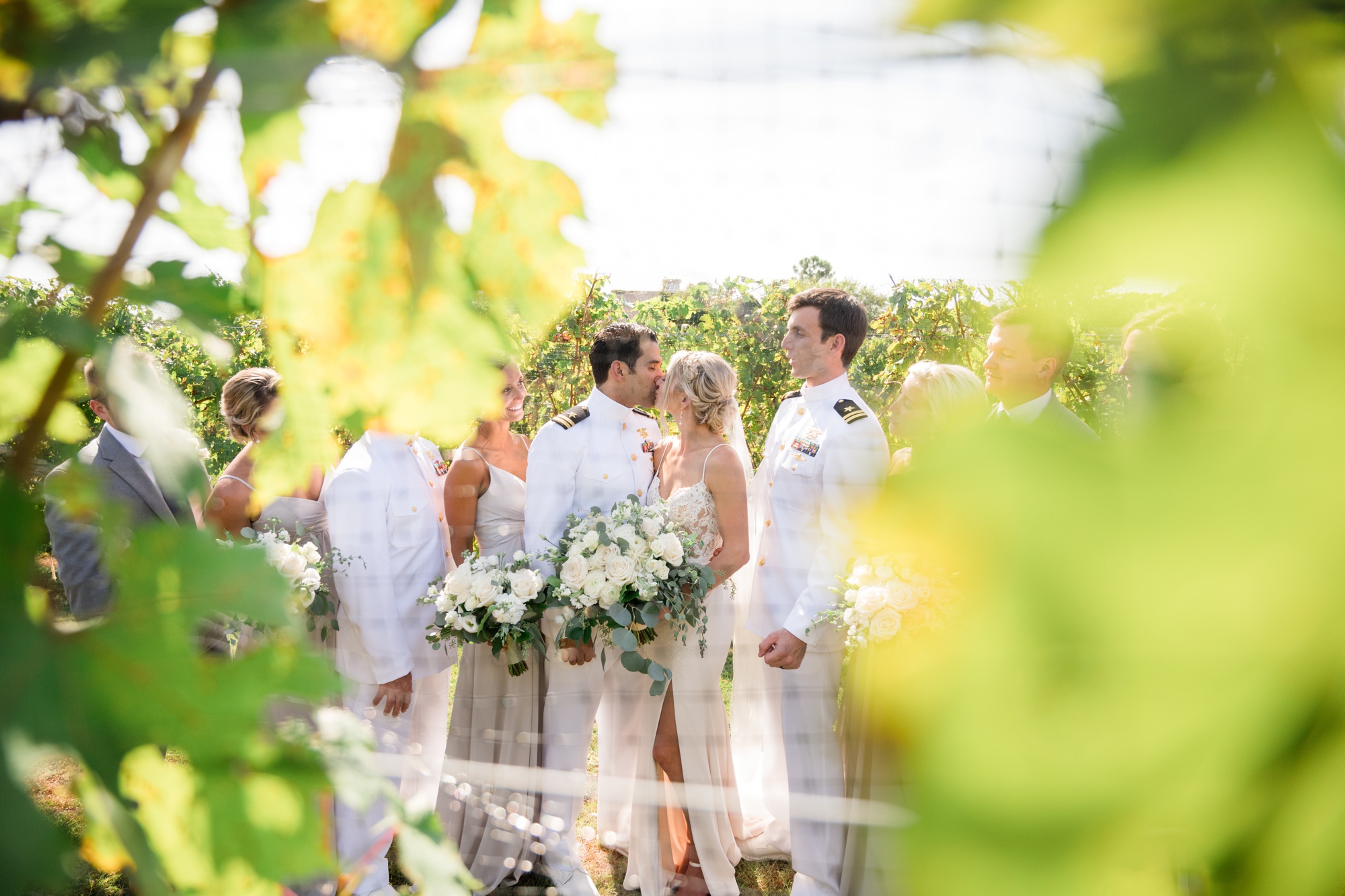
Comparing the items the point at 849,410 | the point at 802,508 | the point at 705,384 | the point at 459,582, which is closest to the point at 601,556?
the point at 459,582

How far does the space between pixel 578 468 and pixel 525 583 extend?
0.51 m

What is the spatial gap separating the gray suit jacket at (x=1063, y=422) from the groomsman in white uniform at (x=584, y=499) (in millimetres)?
2723

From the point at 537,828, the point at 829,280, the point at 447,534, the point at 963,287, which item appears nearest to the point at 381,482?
the point at 447,534

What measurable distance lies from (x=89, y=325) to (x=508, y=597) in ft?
8.01

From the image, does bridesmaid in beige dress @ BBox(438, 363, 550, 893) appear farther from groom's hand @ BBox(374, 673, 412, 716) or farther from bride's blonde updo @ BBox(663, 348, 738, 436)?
bride's blonde updo @ BBox(663, 348, 738, 436)

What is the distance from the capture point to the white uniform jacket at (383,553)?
2.77 m

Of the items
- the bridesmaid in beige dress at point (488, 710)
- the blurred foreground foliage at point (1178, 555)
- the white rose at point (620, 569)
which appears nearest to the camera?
the blurred foreground foliage at point (1178, 555)

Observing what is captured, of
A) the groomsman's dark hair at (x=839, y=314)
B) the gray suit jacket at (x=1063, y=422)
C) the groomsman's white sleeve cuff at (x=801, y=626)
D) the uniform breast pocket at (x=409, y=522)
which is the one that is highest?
the groomsman's dark hair at (x=839, y=314)

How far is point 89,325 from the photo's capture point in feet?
1.02

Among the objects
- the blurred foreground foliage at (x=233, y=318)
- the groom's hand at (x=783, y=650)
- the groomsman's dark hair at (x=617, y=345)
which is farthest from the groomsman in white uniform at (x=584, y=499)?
the blurred foreground foliage at (x=233, y=318)

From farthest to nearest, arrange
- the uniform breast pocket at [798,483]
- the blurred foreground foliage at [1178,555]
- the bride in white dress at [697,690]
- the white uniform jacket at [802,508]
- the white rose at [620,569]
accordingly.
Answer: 1. the bride in white dress at [697,690]
2. the white rose at [620,569]
3. the uniform breast pocket at [798,483]
4. the white uniform jacket at [802,508]
5. the blurred foreground foliage at [1178,555]

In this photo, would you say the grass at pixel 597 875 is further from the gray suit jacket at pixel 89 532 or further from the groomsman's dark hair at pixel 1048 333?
the groomsman's dark hair at pixel 1048 333

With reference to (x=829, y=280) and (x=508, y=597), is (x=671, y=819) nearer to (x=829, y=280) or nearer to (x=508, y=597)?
(x=508, y=597)

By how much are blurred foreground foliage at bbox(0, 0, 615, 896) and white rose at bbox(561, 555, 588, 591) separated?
2.20m
